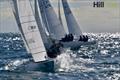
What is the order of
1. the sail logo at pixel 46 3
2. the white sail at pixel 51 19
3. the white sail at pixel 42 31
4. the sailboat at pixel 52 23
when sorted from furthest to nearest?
1. the white sail at pixel 51 19
2. the sailboat at pixel 52 23
3. the sail logo at pixel 46 3
4. the white sail at pixel 42 31

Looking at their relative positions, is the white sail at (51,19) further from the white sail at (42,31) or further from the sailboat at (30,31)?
the sailboat at (30,31)

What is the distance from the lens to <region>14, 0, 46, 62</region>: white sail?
4381cm

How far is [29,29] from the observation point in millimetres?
44156

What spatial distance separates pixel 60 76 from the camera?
43.5m

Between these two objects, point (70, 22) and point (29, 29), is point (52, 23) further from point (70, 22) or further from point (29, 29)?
point (29, 29)

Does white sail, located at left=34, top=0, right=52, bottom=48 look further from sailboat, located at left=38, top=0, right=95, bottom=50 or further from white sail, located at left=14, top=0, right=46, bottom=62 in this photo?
white sail, located at left=14, top=0, right=46, bottom=62

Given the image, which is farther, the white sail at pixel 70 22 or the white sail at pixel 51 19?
the white sail at pixel 70 22

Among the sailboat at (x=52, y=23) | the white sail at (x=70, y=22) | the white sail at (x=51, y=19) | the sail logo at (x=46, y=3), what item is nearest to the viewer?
the sail logo at (x=46, y=3)

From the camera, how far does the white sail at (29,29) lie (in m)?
43.8

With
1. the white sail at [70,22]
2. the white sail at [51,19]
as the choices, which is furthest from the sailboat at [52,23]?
the white sail at [70,22]

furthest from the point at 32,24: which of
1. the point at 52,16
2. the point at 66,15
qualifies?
→ the point at 66,15

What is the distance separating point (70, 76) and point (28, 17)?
6815mm

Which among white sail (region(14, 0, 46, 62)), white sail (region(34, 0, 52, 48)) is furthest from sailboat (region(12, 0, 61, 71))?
white sail (region(34, 0, 52, 48))

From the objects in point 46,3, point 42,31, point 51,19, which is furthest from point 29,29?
point 51,19
